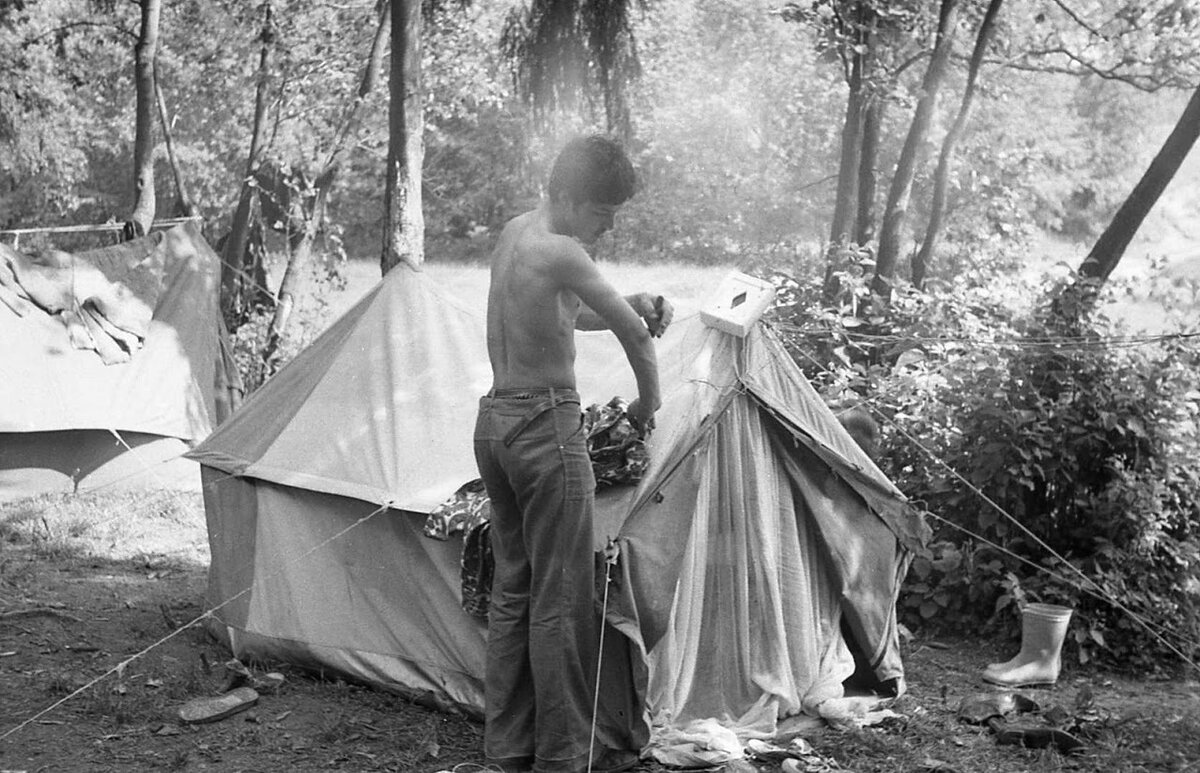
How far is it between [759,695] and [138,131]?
8.56 meters

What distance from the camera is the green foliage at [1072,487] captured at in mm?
5469

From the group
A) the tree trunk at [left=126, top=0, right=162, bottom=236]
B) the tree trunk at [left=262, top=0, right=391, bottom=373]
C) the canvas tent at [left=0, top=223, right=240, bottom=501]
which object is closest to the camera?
the canvas tent at [left=0, top=223, right=240, bottom=501]

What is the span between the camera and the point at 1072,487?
5.74m

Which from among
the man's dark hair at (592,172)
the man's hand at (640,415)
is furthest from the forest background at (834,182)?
the man's hand at (640,415)

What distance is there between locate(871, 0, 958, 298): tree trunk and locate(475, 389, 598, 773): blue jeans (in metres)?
4.90

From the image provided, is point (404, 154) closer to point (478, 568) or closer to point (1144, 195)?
point (478, 568)

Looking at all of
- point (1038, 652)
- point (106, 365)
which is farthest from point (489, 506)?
point (106, 365)

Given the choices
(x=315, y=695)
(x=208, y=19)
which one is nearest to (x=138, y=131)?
(x=208, y=19)

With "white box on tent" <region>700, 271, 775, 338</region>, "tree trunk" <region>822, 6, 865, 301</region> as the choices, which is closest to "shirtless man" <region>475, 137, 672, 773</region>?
"white box on tent" <region>700, 271, 775, 338</region>

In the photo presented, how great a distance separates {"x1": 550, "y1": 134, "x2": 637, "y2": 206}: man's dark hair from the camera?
3674 millimetres

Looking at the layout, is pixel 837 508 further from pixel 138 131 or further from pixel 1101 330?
pixel 138 131

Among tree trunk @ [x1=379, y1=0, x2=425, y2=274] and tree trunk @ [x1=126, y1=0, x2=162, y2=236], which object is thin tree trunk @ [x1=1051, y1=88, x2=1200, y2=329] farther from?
tree trunk @ [x1=126, y1=0, x2=162, y2=236]

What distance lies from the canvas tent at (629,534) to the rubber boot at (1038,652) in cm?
57

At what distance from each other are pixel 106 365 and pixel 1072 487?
5899 millimetres
